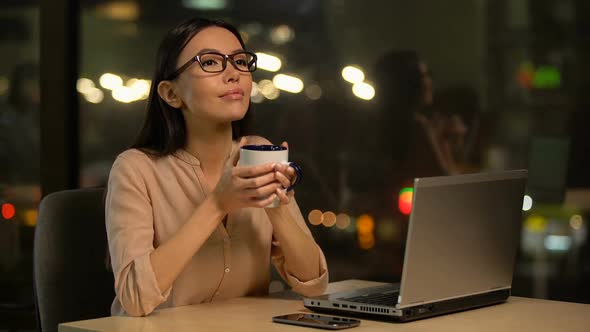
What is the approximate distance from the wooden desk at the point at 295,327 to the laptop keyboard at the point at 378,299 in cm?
7

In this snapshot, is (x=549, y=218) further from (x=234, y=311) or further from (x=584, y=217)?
(x=234, y=311)

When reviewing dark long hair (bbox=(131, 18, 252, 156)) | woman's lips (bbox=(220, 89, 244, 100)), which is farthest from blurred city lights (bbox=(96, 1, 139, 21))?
woman's lips (bbox=(220, 89, 244, 100))

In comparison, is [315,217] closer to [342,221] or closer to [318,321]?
[342,221]

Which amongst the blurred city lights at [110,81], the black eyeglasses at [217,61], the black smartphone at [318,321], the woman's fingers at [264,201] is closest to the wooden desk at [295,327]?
the black smartphone at [318,321]

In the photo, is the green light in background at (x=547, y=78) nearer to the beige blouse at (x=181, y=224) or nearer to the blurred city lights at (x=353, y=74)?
the blurred city lights at (x=353, y=74)

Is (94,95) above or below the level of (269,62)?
below

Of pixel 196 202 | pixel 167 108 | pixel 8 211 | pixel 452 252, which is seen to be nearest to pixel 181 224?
pixel 196 202

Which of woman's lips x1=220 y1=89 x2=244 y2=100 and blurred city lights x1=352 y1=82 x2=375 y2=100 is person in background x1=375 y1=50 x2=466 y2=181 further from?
woman's lips x1=220 y1=89 x2=244 y2=100

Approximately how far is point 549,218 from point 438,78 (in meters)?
0.55

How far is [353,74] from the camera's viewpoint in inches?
121

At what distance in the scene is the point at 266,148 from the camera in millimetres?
2016

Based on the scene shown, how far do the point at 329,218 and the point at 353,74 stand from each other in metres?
0.50

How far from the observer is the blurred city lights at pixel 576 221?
107 inches

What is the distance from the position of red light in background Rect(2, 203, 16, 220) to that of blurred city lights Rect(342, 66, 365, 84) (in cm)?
157
